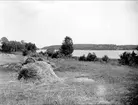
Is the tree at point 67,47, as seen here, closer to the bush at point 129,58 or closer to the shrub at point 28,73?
the bush at point 129,58

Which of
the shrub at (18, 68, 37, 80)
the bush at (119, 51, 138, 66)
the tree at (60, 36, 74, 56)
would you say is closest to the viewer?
the shrub at (18, 68, 37, 80)

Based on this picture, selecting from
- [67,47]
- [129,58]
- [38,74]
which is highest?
[67,47]

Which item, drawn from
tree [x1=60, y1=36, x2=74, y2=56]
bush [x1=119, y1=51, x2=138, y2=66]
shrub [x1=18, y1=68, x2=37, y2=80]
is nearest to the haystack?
shrub [x1=18, y1=68, x2=37, y2=80]

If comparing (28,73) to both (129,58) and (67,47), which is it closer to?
(129,58)

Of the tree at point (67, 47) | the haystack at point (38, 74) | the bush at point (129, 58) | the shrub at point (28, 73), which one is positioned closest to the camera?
the haystack at point (38, 74)

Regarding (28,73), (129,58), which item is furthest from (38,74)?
(129,58)

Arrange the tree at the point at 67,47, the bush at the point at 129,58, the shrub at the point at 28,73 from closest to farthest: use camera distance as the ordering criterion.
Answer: the shrub at the point at 28,73 < the bush at the point at 129,58 < the tree at the point at 67,47

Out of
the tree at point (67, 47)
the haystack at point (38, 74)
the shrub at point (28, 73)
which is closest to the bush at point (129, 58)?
the tree at point (67, 47)

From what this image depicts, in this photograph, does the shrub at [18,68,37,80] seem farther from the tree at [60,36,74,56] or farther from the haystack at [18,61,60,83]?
the tree at [60,36,74,56]

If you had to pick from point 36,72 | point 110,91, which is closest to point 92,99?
point 110,91

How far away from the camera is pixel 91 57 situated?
3547cm

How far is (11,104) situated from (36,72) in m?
5.18

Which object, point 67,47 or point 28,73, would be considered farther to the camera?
point 67,47

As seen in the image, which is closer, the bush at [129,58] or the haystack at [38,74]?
the haystack at [38,74]
